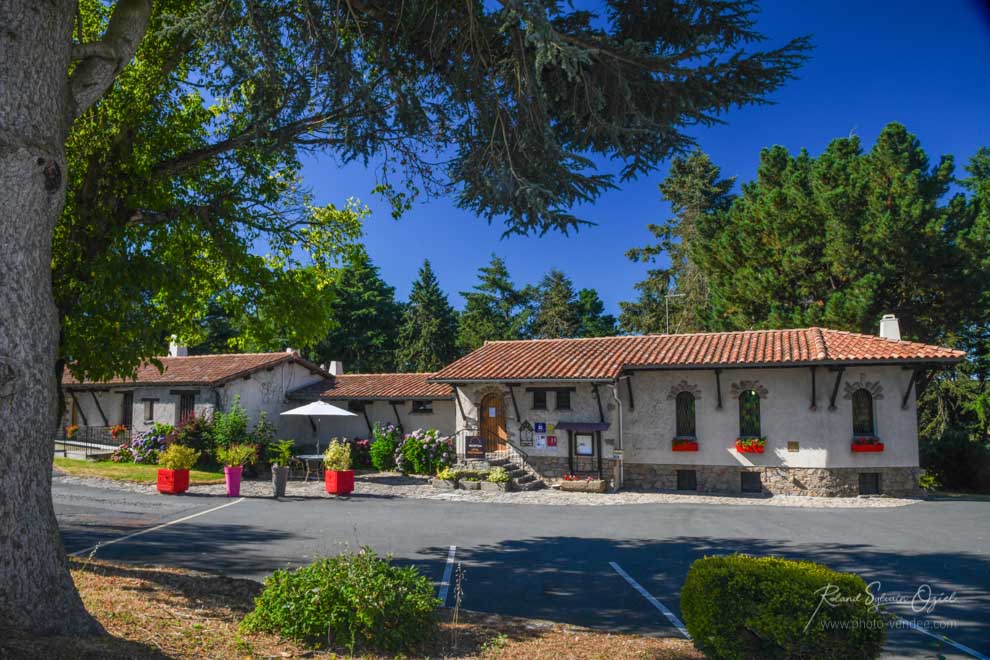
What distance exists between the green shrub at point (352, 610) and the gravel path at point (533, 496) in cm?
1093

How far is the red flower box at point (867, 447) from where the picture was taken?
54.7 feet

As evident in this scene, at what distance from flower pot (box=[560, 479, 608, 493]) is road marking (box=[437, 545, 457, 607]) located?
8.22 m

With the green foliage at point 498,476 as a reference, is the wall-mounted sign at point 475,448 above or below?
above

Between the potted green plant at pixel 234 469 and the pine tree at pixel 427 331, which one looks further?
the pine tree at pixel 427 331

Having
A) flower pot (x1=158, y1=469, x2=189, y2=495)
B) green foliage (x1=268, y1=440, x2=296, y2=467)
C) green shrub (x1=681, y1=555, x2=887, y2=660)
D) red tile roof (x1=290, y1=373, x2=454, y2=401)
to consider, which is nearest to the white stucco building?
red tile roof (x1=290, y1=373, x2=454, y2=401)

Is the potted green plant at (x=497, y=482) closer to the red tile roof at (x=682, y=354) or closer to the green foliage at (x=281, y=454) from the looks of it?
the red tile roof at (x=682, y=354)

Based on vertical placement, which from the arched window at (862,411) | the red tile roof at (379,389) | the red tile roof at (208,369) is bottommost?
the arched window at (862,411)

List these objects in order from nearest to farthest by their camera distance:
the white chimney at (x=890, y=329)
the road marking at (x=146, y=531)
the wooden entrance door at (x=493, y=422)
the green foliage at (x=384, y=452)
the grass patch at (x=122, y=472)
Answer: the road marking at (x=146, y=531) → the grass patch at (x=122, y=472) → the white chimney at (x=890, y=329) → the wooden entrance door at (x=493, y=422) → the green foliage at (x=384, y=452)

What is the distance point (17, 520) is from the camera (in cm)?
456

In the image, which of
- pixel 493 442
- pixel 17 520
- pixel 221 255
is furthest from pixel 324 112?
pixel 493 442

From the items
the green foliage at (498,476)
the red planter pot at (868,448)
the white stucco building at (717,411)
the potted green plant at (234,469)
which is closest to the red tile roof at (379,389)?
the white stucco building at (717,411)

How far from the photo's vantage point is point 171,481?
1614cm

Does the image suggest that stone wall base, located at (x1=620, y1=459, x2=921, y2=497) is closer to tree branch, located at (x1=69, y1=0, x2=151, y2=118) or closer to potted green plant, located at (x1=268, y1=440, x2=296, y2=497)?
potted green plant, located at (x1=268, y1=440, x2=296, y2=497)

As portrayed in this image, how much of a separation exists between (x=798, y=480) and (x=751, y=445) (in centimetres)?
164
